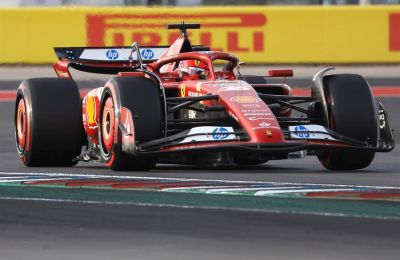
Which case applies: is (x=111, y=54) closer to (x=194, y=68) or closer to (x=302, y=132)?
(x=194, y=68)

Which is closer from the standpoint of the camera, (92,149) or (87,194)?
(87,194)

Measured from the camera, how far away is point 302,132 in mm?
11781

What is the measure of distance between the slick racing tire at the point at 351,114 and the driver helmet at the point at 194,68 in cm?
127

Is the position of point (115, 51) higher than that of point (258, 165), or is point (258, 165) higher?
point (115, 51)

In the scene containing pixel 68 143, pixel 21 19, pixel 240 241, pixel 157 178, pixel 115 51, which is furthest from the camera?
pixel 21 19

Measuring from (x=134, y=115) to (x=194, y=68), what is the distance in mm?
1552

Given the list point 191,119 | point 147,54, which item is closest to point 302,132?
point 191,119

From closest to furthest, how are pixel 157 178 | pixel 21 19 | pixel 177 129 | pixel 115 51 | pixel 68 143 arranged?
pixel 157 178 → pixel 177 129 → pixel 68 143 → pixel 115 51 → pixel 21 19

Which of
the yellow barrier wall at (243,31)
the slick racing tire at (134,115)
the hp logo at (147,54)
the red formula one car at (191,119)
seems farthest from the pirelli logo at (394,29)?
the slick racing tire at (134,115)

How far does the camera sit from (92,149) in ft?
42.9

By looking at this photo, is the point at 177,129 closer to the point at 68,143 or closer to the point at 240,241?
the point at 68,143

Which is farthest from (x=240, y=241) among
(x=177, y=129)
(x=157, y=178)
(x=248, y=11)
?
(x=248, y=11)

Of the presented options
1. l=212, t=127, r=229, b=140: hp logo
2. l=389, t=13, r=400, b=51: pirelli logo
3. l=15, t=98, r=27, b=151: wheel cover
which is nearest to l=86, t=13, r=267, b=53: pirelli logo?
l=389, t=13, r=400, b=51: pirelli logo

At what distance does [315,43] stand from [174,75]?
15356mm
